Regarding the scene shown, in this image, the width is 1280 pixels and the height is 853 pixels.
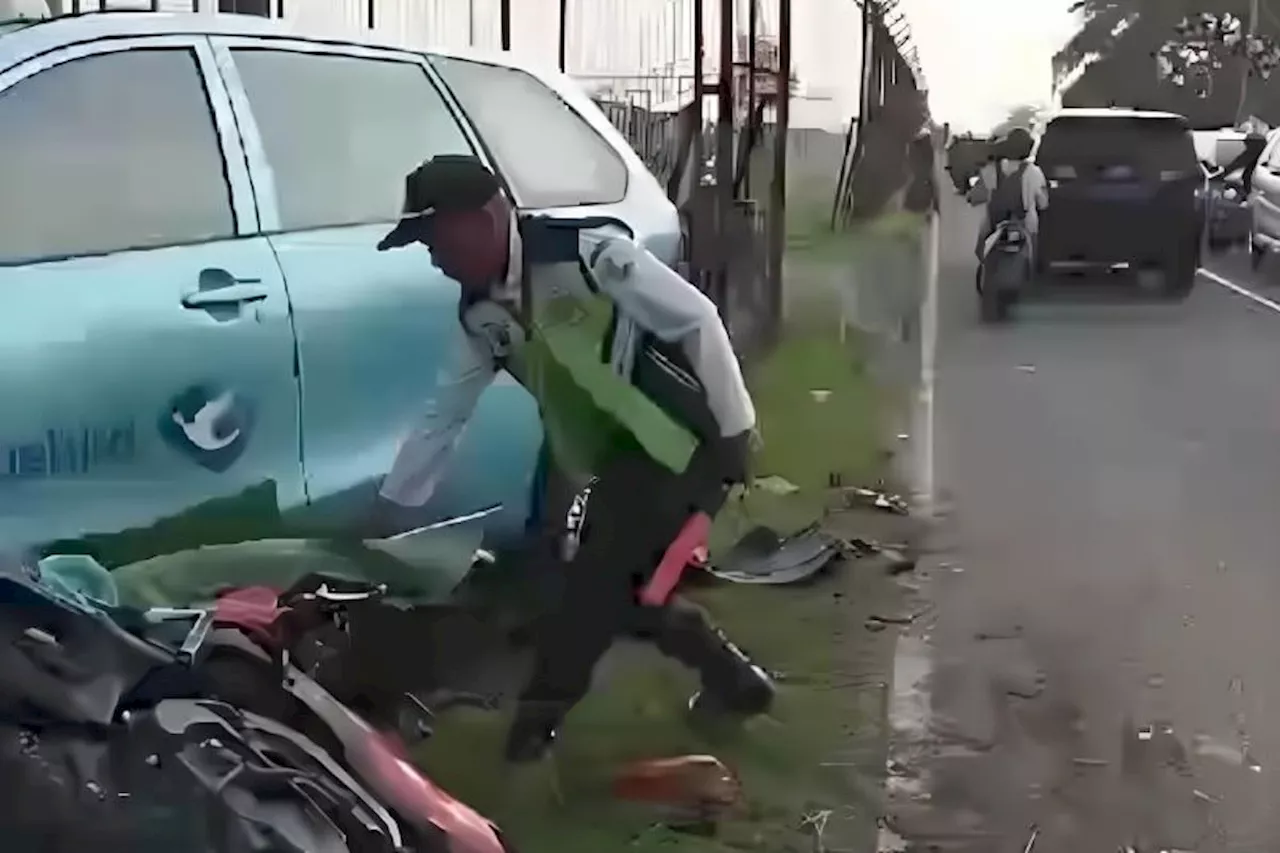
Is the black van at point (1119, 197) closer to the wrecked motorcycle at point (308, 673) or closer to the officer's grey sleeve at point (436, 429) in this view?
the officer's grey sleeve at point (436, 429)

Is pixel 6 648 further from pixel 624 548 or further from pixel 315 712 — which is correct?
pixel 624 548

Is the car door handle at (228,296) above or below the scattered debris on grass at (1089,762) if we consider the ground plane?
Answer: above

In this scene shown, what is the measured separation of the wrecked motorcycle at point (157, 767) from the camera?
222 centimetres

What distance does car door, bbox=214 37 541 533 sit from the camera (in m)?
2.20

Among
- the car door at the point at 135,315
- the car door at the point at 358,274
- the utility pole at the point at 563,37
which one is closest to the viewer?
the car door at the point at 135,315

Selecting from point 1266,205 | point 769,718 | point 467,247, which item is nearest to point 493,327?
point 467,247

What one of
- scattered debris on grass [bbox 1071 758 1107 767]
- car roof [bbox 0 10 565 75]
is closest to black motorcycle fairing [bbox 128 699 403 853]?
car roof [bbox 0 10 565 75]

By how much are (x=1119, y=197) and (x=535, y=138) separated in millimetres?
939

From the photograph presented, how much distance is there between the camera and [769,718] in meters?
2.31

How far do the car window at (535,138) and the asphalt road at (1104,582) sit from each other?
585 mm

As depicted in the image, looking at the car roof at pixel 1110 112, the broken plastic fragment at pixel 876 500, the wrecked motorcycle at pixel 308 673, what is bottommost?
the wrecked motorcycle at pixel 308 673

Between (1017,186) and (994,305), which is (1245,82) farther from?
(994,305)

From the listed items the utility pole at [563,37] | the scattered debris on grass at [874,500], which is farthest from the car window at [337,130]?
the scattered debris on grass at [874,500]

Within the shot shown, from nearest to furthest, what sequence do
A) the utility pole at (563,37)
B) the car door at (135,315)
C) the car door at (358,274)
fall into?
the car door at (135,315)
the car door at (358,274)
the utility pole at (563,37)
